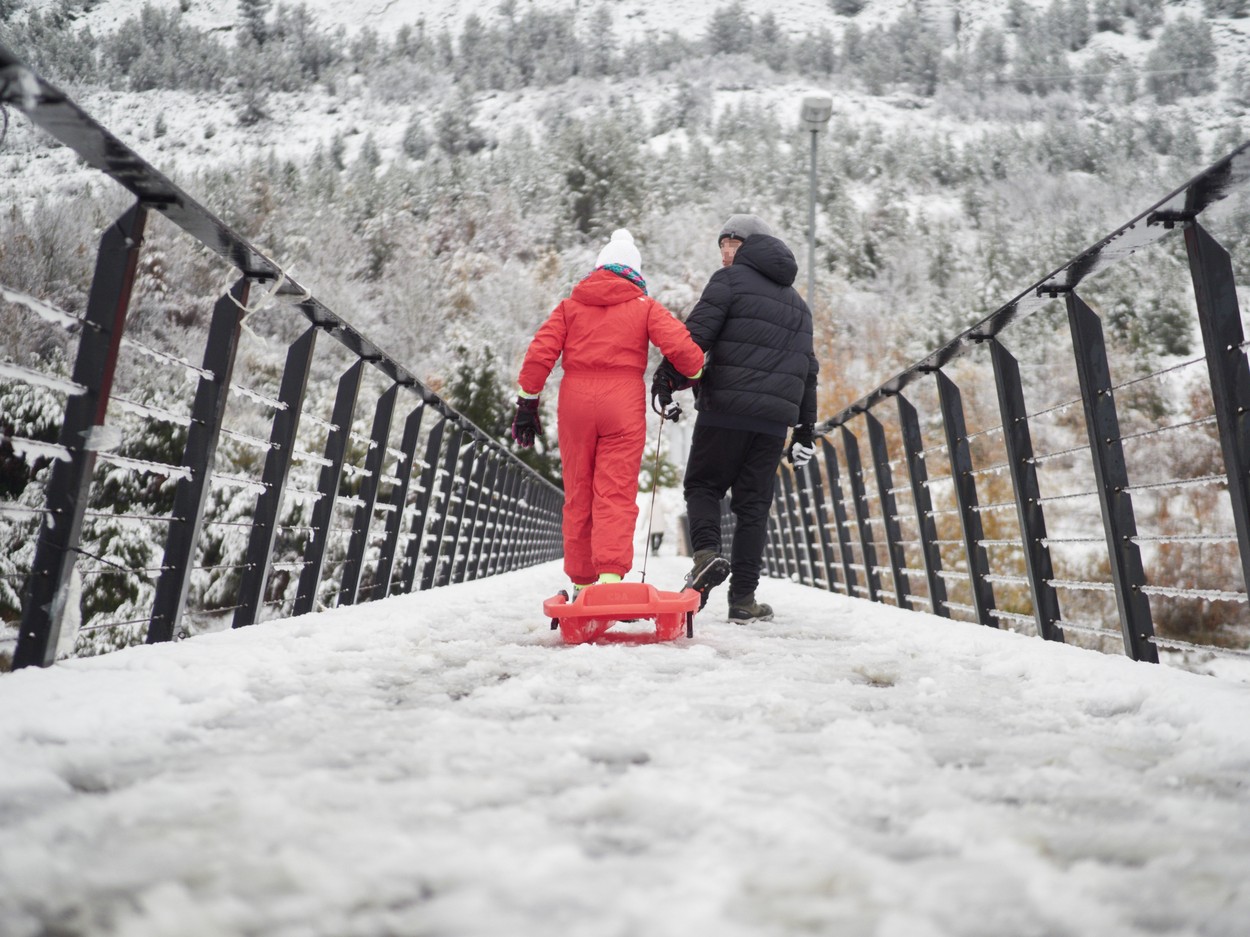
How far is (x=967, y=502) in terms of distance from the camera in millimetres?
4246

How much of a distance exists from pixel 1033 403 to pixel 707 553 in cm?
2979

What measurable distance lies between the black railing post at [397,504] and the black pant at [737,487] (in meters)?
2.00

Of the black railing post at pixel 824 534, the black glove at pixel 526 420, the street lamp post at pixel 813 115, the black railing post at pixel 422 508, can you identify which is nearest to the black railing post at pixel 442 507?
the black railing post at pixel 422 508

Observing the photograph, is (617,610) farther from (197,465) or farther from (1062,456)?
(1062,456)

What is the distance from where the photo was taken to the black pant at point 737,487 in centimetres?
422

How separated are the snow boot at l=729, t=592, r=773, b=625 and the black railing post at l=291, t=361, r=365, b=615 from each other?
191cm

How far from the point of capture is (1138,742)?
1.71m

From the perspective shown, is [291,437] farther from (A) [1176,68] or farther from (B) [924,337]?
(A) [1176,68]

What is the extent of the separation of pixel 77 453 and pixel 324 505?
6.74 feet

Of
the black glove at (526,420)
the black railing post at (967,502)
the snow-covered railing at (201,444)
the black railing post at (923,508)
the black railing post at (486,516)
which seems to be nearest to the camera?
the snow-covered railing at (201,444)

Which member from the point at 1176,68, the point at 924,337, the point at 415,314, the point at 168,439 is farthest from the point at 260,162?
the point at 1176,68

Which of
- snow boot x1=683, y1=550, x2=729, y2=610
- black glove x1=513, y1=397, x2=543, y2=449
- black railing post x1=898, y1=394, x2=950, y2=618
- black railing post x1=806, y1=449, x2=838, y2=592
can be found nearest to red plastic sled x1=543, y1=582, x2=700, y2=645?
snow boot x1=683, y1=550, x2=729, y2=610

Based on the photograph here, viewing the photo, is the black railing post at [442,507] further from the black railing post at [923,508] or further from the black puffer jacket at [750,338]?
the black railing post at [923,508]

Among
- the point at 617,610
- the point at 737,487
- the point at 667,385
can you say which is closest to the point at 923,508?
the point at 737,487
